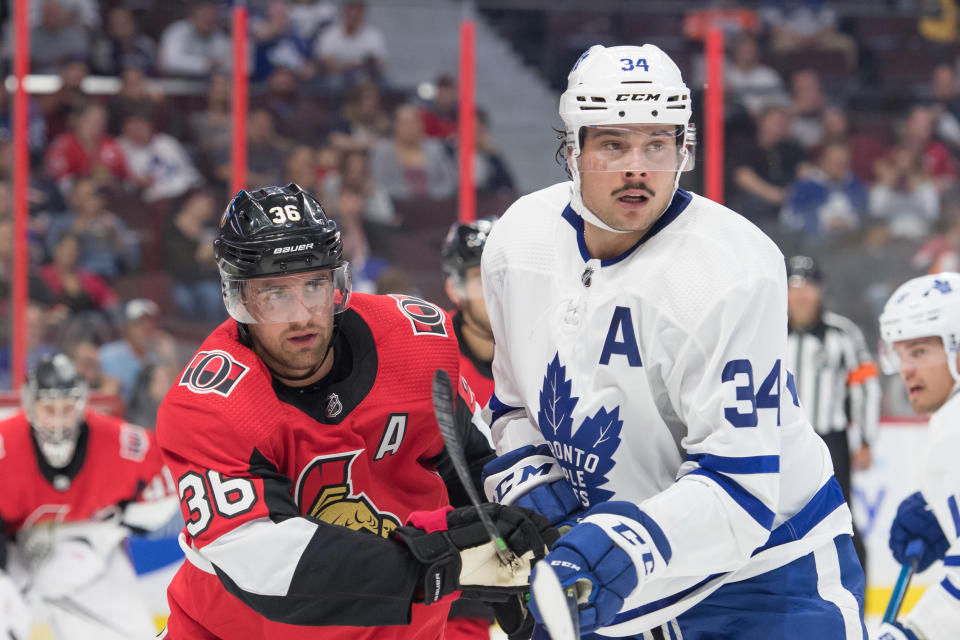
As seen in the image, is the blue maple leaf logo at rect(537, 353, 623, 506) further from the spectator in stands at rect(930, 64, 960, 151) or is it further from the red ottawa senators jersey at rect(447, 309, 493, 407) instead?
the spectator in stands at rect(930, 64, 960, 151)

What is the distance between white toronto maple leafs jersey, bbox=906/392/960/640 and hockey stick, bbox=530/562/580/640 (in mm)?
986

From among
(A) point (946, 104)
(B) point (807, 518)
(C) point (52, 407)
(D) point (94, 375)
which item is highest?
(A) point (946, 104)

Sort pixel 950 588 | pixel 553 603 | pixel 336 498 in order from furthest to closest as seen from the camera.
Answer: pixel 950 588 < pixel 336 498 < pixel 553 603

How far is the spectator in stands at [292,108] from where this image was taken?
4.98m

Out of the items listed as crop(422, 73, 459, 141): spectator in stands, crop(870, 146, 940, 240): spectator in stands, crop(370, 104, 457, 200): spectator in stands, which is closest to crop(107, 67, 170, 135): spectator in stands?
crop(370, 104, 457, 200): spectator in stands

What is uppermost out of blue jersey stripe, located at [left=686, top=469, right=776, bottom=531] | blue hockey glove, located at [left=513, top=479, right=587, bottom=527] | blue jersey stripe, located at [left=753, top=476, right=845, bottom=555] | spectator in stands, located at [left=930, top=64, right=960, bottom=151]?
spectator in stands, located at [left=930, top=64, right=960, bottom=151]

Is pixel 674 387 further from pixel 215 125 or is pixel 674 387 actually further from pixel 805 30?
pixel 805 30

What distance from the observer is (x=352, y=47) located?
5.13 m

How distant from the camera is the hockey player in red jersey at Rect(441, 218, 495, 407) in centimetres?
341

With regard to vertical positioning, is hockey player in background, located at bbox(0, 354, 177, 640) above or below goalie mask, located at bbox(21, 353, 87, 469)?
below

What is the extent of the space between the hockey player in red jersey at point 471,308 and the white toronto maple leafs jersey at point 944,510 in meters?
1.19

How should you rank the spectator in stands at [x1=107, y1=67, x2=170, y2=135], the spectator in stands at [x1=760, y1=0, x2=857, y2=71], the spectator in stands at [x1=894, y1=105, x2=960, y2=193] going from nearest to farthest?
the spectator in stands at [x1=107, y1=67, x2=170, y2=135]
the spectator in stands at [x1=894, y1=105, x2=960, y2=193]
the spectator in stands at [x1=760, y1=0, x2=857, y2=71]

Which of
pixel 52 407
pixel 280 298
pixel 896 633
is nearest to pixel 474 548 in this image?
pixel 280 298

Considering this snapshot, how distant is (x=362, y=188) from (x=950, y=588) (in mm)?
3207
